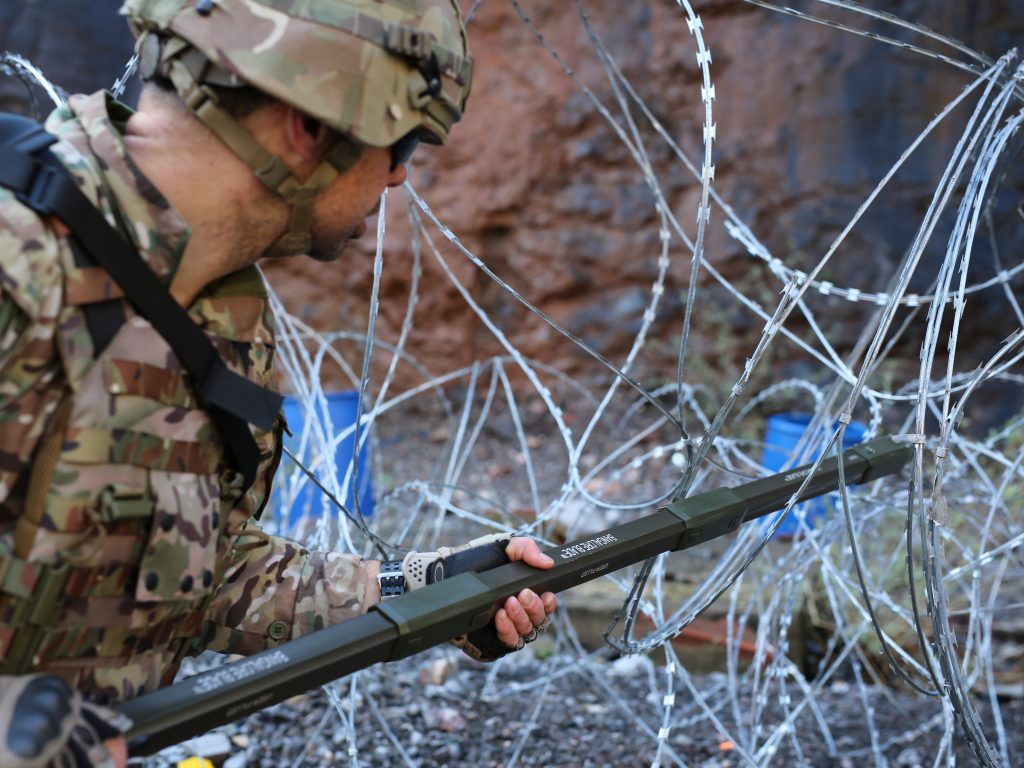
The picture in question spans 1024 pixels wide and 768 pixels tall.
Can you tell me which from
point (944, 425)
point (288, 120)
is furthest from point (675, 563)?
point (288, 120)

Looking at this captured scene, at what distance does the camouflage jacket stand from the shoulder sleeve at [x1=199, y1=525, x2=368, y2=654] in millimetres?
115

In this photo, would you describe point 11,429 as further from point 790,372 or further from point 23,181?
point 790,372

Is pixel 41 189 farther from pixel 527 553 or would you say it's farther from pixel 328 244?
pixel 527 553

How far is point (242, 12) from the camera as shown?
50.3 inches

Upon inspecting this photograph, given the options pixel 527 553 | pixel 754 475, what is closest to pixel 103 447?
pixel 527 553

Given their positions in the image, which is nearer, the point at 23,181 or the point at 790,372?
the point at 23,181

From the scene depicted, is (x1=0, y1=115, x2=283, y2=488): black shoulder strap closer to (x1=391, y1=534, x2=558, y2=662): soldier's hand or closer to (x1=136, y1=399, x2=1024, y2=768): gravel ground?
(x1=391, y1=534, x2=558, y2=662): soldier's hand

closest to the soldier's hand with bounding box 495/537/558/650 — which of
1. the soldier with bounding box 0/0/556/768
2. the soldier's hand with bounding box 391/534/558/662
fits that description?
the soldier's hand with bounding box 391/534/558/662

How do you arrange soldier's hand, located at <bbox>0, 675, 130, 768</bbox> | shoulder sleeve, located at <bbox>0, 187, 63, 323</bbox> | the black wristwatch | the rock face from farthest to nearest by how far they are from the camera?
the rock face
the black wristwatch
shoulder sleeve, located at <bbox>0, 187, 63, 323</bbox>
soldier's hand, located at <bbox>0, 675, 130, 768</bbox>

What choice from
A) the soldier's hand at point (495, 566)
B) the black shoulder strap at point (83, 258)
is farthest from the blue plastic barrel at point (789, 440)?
the black shoulder strap at point (83, 258)

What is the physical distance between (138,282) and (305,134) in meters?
0.28

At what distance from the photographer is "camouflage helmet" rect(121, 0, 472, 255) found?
49.7 inches

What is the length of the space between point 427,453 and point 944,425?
425 centimetres

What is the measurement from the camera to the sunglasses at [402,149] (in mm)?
1412
